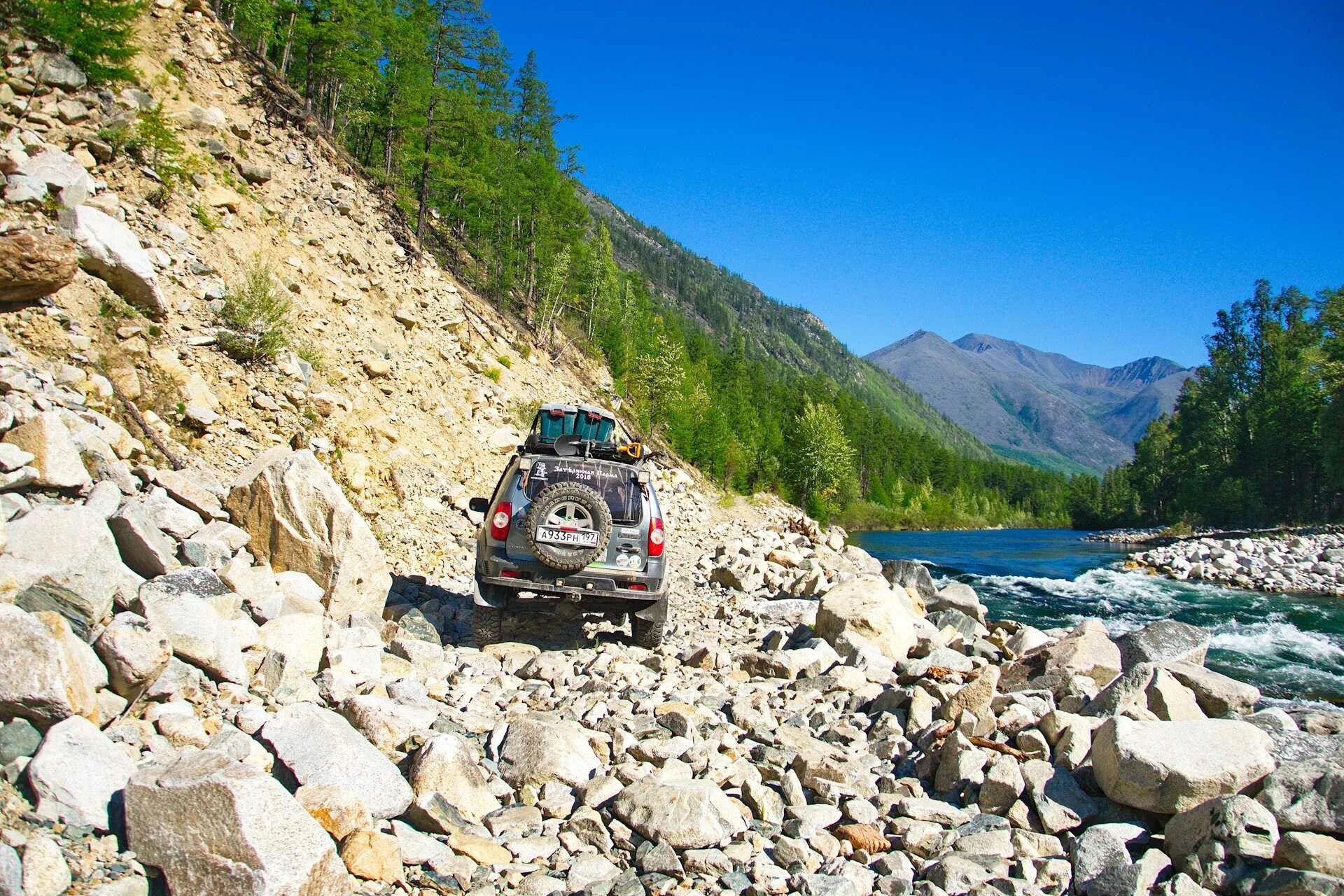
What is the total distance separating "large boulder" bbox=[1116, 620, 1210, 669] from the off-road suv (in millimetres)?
6082

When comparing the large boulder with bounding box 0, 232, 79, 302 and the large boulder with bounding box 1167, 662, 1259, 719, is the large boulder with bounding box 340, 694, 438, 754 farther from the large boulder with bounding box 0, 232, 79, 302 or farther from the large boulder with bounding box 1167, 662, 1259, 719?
the large boulder with bounding box 1167, 662, 1259, 719

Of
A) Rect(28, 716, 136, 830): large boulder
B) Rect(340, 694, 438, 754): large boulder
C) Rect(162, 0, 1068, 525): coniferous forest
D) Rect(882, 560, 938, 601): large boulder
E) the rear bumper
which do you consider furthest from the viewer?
Rect(162, 0, 1068, 525): coniferous forest

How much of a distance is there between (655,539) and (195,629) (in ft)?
15.0

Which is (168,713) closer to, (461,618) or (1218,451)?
(461,618)

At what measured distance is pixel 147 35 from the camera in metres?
15.7

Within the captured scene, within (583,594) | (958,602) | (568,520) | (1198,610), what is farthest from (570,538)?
(1198,610)

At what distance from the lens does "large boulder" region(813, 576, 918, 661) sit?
950 cm

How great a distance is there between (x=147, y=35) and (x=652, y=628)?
57.5 ft

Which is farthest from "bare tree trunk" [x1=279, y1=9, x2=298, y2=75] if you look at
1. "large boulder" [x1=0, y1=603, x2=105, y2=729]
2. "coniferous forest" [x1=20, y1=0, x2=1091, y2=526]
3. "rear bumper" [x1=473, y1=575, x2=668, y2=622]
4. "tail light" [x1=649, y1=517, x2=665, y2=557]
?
"large boulder" [x1=0, y1=603, x2=105, y2=729]

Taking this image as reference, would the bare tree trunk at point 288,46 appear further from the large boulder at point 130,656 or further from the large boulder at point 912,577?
the large boulder at point 912,577

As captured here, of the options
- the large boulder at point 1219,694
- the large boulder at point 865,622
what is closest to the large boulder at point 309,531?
the large boulder at point 865,622

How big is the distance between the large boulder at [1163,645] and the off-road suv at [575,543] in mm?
6082

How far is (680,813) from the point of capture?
4512mm

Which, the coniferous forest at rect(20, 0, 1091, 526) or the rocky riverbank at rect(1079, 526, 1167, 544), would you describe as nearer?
the coniferous forest at rect(20, 0, 1091, 526)
